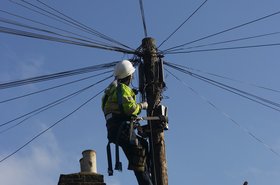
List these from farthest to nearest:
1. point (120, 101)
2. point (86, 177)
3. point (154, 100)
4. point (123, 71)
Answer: point (86, 177)
point (154, 100)
point (123, 71)
point (120, 101)

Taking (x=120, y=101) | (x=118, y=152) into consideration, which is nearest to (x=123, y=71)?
(x=120, y=101)

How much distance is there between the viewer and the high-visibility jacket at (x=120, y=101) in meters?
6.85

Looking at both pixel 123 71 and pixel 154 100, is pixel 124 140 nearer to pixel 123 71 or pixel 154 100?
pixel 123 71

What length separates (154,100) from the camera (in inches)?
322

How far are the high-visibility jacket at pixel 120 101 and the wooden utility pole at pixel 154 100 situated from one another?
755 millimetres

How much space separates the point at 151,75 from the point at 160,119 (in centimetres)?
80

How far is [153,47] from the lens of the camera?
854 cm

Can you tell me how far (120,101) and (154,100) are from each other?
54.4 inches

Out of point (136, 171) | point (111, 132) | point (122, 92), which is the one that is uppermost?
point (122, 92)

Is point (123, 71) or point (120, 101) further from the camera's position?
point (123, 71)

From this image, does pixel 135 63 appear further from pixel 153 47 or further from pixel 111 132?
pixel 111 132

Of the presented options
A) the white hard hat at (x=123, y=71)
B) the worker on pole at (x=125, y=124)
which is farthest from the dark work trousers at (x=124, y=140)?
the white hard hat at (x=123, y=71)

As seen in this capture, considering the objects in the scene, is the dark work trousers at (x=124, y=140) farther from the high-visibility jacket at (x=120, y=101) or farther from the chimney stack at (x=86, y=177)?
the chimney stack at (x=86, y=177)

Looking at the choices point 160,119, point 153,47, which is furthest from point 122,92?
point 153,47
